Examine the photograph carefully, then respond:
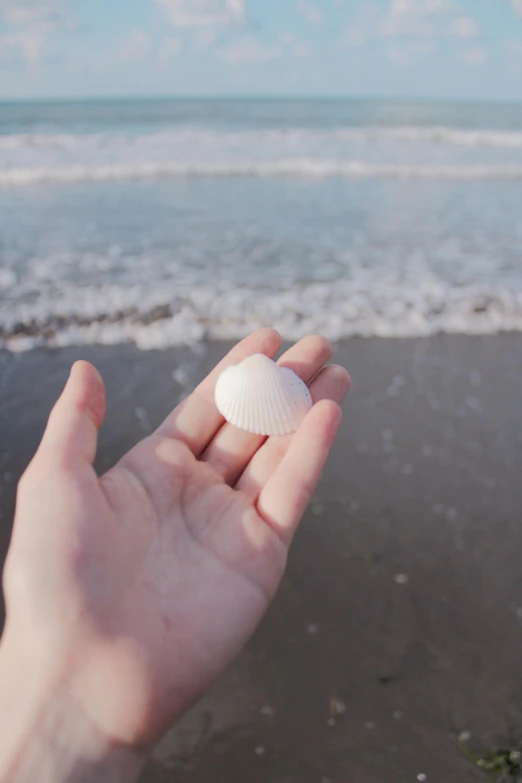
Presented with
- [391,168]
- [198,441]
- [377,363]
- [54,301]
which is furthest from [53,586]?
[391,168]

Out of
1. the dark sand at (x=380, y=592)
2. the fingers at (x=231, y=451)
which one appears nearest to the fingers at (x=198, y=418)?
the fingers at (x=231, y=451)

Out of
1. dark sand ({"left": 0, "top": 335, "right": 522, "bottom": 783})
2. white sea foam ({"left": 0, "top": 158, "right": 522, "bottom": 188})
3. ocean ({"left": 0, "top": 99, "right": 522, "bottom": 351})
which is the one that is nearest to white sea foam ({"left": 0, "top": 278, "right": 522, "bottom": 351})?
ocean ({"left": 0, "top": 99, "right": 522, "bottom": 351})

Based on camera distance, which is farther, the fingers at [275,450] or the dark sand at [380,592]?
the fingers at [275,450]

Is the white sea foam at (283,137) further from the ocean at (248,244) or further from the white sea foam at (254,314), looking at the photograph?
the white sea foam at (254,314)

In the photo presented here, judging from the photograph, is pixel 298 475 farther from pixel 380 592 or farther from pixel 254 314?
pixel 254 314

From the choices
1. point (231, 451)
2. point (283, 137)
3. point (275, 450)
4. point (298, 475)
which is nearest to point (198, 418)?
point (231, 451)

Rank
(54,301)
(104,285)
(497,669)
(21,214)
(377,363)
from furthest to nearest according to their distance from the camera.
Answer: (21,214), (104,285), (54,301), (377,363), (497,669)

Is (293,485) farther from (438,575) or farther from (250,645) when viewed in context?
(438,575)
